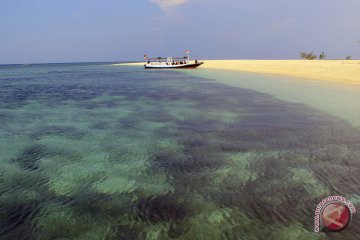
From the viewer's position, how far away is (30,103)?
2406cm

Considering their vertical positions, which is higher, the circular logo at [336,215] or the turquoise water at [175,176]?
the circular logo at [336,215]

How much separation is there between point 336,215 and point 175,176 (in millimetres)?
4492

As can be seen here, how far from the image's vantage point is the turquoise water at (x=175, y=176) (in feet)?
19.8

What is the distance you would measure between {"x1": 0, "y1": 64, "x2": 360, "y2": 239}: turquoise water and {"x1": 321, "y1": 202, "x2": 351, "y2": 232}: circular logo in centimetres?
34

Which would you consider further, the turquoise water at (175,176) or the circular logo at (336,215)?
the turquoise water at (175,176)

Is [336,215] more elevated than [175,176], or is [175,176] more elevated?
[336,215]

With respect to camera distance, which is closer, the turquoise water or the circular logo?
the circular logo

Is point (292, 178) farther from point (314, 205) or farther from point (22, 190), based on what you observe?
point (22, 190)

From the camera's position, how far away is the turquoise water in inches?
238

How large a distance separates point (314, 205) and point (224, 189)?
2112 mm

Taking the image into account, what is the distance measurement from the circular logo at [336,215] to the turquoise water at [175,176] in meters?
0.34

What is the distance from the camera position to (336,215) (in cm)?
492

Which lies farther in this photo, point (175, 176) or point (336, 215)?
point (175, 176)

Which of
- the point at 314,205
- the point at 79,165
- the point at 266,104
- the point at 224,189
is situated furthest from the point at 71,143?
the point at 266,104
